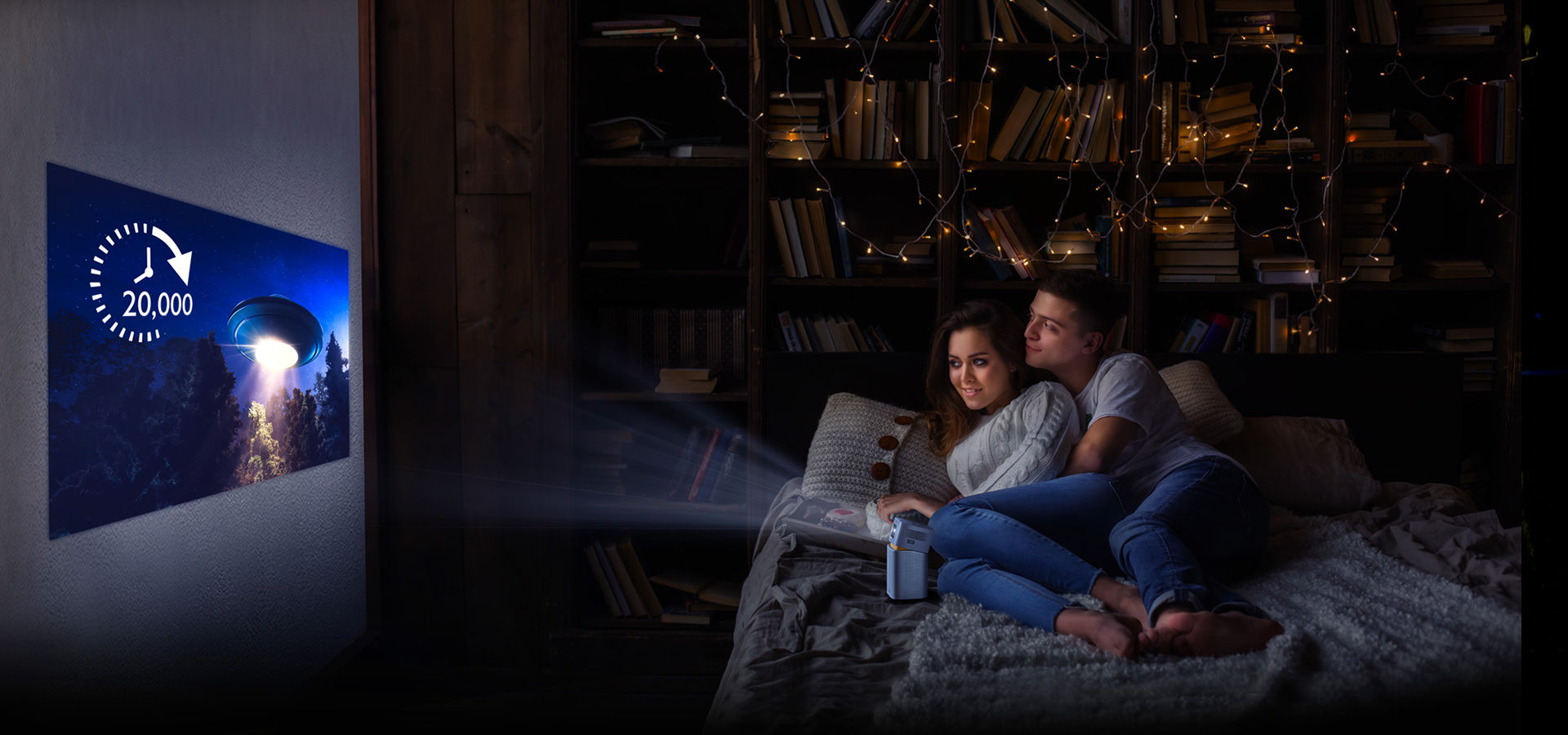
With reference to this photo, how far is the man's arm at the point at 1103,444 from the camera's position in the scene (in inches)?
67.0

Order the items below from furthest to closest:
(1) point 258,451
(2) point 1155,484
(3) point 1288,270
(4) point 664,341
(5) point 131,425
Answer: (4) point 664,341 < (3) point 1288,270 < (1) point 258,451 < (2) point 1155,484 < (5) point 131,425

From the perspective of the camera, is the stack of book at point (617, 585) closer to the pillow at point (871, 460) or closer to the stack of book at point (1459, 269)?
the pillow at point (871, 460)

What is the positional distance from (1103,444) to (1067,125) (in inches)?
46.5

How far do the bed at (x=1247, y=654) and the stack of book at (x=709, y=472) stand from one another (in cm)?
30

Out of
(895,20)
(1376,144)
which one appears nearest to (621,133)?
(895,20)

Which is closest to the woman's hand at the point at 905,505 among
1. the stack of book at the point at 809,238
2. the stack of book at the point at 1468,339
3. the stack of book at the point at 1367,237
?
the stack of book at the point at 809,238

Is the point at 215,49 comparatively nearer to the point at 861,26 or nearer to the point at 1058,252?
the point at 861,26

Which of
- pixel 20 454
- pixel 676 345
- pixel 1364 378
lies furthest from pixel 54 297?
pixel 1364 378

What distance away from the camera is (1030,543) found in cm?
147

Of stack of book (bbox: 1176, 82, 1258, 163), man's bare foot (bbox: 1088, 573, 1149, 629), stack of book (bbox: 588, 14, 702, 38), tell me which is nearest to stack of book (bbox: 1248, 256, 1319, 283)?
stack of book (bbox: 1176, 82, 1258, 163)

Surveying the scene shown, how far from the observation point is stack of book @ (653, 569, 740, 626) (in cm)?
244

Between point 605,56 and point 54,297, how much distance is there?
5.19 ft

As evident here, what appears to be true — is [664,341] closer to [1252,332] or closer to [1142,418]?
[1142,418]

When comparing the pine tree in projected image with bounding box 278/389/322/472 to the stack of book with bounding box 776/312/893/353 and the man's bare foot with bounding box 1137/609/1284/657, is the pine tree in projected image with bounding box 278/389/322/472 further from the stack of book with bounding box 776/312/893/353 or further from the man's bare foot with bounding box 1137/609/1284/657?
the man's bare foot with bounding box 1137/609/1284/657
